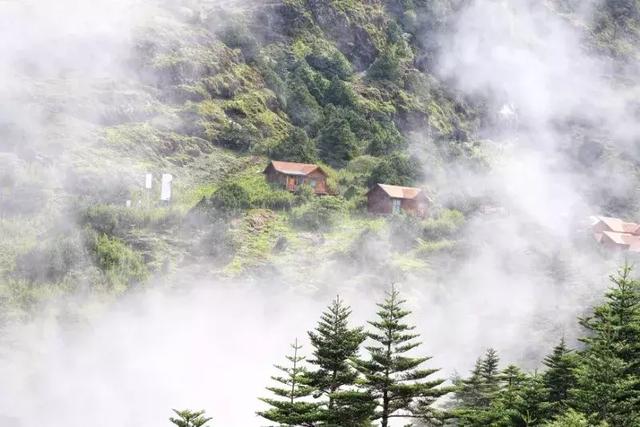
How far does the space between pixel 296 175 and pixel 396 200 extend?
10.2 meters

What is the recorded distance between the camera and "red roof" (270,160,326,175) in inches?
2655

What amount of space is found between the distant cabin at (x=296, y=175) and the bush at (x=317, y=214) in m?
4.43

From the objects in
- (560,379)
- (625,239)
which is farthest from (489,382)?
(625,239)

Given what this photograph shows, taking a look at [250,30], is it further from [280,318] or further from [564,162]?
[280,318]

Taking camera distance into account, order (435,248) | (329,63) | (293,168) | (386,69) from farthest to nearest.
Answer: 1. (386,69)
2. (329,63)
3. (293,168)
4. (435,248)

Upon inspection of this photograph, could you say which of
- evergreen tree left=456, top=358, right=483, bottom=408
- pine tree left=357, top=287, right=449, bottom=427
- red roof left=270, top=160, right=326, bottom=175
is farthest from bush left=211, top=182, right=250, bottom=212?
pine tree left=357, top=287, right=449, bottom=427

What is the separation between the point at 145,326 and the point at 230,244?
12.1m

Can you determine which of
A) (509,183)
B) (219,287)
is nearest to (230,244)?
(219,287)

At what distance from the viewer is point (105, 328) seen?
44.1 metres

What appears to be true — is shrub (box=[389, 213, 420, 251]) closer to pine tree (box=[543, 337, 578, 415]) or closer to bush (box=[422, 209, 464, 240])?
bush (box=[422, 209, 464, 240])

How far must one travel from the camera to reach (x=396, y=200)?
6650cm

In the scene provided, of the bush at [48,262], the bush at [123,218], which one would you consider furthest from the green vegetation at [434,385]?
the bush at [123,218]

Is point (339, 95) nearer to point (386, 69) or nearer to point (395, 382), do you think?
point (386, 69)

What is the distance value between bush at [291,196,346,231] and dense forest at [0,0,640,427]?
0.25 meters
